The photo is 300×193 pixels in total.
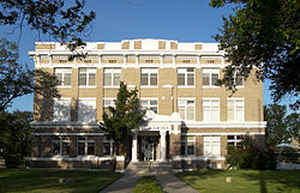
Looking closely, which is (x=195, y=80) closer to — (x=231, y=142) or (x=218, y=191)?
(x=231, y=142)

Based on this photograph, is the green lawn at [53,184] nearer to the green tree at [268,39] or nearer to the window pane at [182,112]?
the green tree at [268,39]

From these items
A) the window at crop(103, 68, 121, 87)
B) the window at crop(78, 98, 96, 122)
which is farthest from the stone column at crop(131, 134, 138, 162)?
the window at crop(103, 68, 121, 87)

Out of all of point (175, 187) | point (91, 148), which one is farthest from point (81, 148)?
point (175, 187)

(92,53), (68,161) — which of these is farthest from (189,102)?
(68,161)

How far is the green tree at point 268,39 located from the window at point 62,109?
75.0 feet

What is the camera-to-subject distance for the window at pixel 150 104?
36.6m

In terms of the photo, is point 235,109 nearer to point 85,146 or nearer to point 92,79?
point 92,79

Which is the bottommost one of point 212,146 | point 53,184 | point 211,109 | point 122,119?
point 53,184

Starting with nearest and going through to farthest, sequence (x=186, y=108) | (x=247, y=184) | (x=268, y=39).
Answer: (x=268, y=39) → (x=247, y=184) → (x=186, y=108)

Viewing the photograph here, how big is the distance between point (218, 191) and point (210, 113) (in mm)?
20478

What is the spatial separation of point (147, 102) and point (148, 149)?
15.9 ft

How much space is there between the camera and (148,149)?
36.3 m

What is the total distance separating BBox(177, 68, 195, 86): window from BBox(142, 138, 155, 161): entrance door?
6.97 metres

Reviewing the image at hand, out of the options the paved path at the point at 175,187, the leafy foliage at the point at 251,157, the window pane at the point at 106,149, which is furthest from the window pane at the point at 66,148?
the paved path at the point at 175,187
